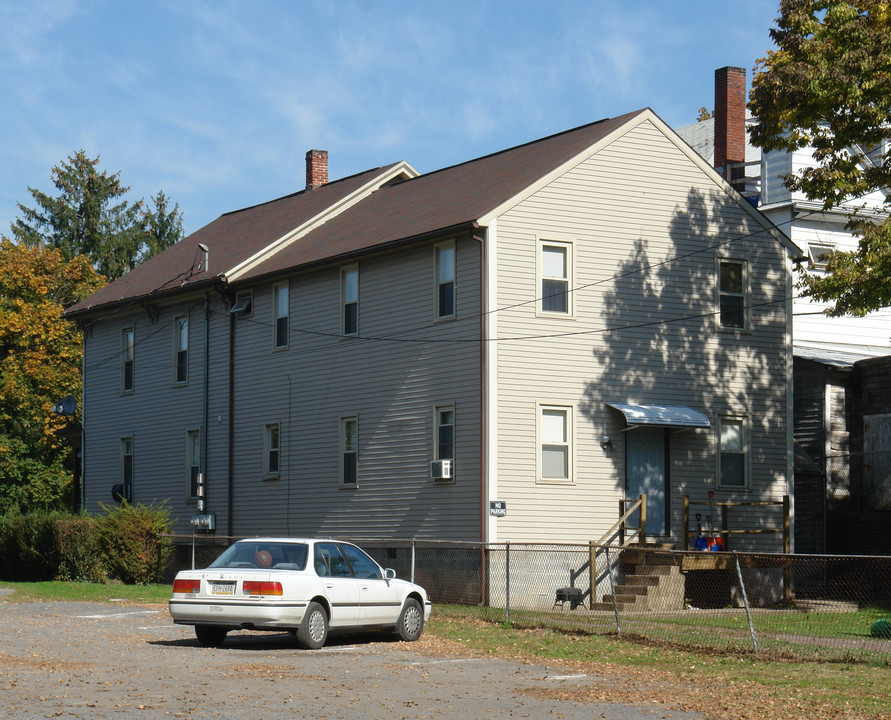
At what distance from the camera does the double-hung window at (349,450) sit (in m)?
29.1

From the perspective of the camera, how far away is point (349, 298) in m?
29.8

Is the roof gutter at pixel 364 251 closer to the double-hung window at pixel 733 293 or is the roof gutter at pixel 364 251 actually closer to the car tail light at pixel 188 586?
the double-hung window at pixel 733 293

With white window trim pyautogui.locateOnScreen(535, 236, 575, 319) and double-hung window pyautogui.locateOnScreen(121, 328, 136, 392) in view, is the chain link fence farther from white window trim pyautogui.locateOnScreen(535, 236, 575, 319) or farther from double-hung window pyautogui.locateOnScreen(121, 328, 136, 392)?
double-hung window pyautogui.locateOnScreen(121, 328, 136, 392)

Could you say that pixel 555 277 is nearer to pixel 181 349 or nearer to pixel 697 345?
pixel 697 345

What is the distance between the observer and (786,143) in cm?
2648

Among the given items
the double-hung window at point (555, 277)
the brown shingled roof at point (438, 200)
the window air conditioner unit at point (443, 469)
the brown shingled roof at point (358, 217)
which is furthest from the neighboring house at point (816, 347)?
the window air conditioner unit at point (443, 469)

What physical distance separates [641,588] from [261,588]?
10079 millimetres

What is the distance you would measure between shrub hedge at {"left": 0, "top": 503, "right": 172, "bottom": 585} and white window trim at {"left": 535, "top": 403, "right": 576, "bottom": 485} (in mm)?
10745

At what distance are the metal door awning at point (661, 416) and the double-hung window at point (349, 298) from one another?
246 inches

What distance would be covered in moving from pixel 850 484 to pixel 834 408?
6.18 ft

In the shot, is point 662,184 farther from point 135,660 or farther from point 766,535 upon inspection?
point 135,660

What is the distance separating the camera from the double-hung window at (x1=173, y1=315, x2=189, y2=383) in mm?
35500

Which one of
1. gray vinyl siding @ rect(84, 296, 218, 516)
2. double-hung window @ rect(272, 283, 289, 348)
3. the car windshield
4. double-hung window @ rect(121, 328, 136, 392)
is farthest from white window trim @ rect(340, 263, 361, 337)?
the car windshield

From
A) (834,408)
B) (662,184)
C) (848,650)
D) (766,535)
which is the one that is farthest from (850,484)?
(848,650)
